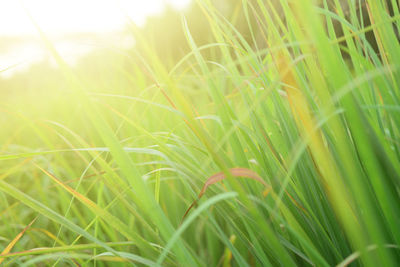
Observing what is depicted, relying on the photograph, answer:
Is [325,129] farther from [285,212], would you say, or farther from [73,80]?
[73,80]

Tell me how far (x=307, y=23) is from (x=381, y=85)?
0.81 feet

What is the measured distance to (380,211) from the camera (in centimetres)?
43

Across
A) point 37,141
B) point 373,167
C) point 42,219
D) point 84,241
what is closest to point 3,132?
point 37,141

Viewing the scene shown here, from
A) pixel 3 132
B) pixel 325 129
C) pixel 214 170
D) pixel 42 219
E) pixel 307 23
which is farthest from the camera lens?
pixel 3 132

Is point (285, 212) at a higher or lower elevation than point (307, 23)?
lower

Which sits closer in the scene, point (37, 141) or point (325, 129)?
point (325, 129)

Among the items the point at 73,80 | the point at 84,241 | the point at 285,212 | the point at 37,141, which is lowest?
the point at 84,241

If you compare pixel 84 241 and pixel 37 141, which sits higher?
pixel 37 141

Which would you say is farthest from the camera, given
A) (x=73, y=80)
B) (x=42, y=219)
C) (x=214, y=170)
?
(x=42, y=219)

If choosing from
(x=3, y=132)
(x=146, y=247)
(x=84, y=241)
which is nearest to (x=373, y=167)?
(x=146, y=247)

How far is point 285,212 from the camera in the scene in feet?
1.49

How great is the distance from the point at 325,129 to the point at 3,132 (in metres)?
2.11

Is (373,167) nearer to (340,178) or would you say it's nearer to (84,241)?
(340,178)

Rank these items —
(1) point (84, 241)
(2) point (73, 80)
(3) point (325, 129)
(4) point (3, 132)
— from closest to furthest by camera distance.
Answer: (2) point (73, 80)
(3) point (325, 129)
(1) point (84, 241)
(4) point (3, 132)
